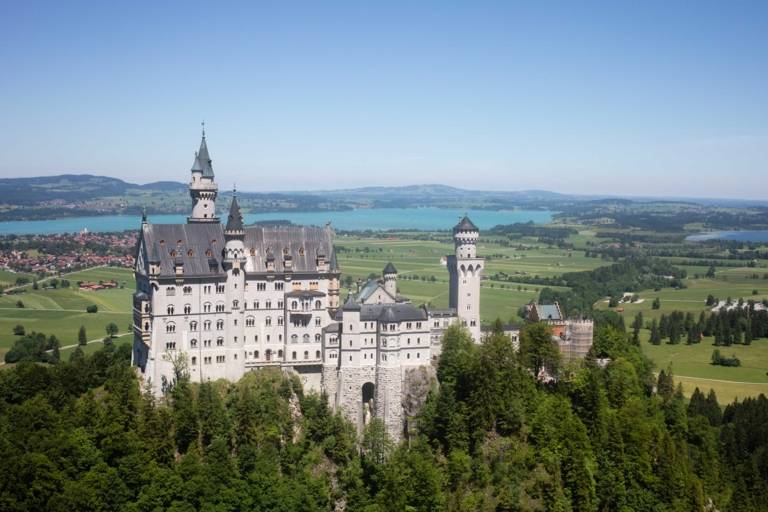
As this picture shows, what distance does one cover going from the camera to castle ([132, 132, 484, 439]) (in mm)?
79938

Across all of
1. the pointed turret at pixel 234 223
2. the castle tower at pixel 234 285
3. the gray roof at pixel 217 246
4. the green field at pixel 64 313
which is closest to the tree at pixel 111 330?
the green field at pixel 64 313

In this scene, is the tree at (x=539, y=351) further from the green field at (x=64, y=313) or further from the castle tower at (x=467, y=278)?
the green field at (x=64, y=313)

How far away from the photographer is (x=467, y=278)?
9125 cm

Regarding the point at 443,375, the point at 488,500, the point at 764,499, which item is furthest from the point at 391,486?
the point at 764,499

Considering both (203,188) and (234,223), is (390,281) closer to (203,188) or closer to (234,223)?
(234,223)

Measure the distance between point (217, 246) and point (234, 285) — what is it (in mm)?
4388

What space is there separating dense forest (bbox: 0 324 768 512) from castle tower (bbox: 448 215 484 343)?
4432mm

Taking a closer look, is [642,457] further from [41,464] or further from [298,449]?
[41,464]

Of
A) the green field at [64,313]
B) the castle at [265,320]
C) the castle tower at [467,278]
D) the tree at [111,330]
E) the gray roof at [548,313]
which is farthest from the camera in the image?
the green field at [64,313]

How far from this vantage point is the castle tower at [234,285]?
81938 millimetres

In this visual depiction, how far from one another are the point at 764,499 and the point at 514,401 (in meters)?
28.1

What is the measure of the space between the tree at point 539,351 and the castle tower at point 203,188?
35.1 m

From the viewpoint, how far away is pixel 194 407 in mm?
74875

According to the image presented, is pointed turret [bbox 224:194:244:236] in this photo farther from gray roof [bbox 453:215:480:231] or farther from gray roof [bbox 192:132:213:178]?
gray roof [bbox 453:215:480:231]
